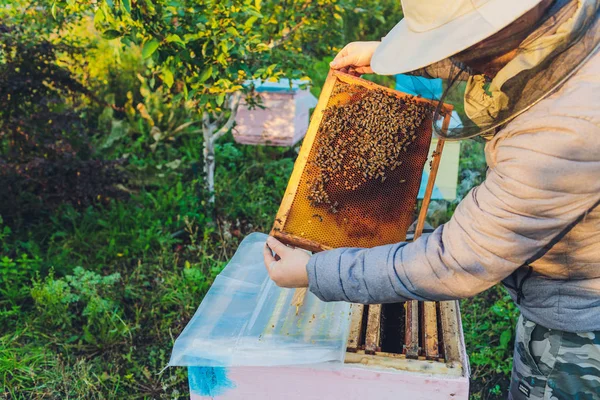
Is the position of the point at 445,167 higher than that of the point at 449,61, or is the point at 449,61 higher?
the point at 449,61

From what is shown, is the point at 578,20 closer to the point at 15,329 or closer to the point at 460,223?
the point at 460,223

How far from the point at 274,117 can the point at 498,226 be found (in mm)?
3929

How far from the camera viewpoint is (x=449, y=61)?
1.59 meters

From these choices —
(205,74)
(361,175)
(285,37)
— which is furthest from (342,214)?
(285,37)

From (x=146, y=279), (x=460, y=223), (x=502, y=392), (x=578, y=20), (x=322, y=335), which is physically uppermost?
(x=578, y=20)

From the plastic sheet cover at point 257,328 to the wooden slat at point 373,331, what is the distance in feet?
0.27

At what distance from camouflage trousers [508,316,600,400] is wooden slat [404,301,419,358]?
1.23 ft

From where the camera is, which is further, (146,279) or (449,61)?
(146,279)

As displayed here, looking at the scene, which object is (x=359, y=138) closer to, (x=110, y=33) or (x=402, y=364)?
(x=402, y=364)

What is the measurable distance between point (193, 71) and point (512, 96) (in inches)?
96.9

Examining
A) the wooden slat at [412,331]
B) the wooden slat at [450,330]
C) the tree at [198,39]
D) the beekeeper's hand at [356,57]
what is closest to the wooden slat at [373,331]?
the wooden slat at [412,331]

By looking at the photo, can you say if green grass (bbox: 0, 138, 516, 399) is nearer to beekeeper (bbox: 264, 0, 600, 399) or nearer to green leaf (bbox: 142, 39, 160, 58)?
green leaf (bbox: 142, 39, 160, 58)

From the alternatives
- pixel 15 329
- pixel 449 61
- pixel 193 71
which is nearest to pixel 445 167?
pixel 193 71

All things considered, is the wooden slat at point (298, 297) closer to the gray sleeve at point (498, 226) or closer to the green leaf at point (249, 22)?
the gray sleeve at point (498, 226)
